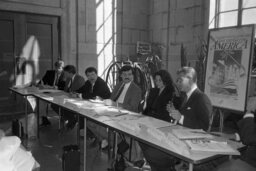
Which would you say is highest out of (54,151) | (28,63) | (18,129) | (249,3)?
(249,3)

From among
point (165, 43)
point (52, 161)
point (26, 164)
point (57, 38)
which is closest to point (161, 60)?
point (165, 43)

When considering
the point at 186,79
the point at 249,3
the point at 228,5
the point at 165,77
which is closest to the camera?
the point at 186,79

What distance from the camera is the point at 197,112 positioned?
2.44m

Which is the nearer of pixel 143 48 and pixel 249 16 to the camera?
pixel 249 16

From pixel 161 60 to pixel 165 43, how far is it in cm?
45

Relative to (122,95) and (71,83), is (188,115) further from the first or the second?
(71,83)

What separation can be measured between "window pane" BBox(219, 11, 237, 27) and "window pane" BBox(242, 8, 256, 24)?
0.20 metres

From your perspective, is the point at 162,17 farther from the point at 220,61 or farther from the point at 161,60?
the point at 220,61

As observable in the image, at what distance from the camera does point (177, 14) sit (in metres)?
6.57

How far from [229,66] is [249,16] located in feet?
9.17

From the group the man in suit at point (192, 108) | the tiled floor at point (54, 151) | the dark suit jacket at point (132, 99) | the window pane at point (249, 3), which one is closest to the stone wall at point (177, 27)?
the window pane at point (249, 3)

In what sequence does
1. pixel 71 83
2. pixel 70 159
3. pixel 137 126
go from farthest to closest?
pixel 71 83
pixel 70 159
pixel 137 126

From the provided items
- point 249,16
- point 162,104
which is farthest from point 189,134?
point 249,16

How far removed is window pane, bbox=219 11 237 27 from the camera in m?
5.61
